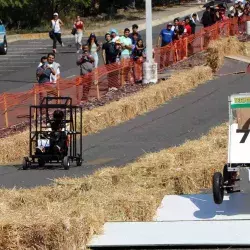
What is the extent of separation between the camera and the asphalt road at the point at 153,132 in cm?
1738

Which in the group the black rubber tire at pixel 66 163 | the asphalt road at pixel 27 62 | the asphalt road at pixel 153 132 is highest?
the black rubber tire at pixel 66 163

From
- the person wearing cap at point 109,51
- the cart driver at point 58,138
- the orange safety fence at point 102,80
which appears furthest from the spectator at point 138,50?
the cart driver at point 58,138

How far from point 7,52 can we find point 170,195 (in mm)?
31549

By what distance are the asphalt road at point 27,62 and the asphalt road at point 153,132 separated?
21.9 ft

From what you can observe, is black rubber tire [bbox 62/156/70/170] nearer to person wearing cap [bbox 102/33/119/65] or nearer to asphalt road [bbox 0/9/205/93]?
person wearing cap [bbox 102/33/119/65]

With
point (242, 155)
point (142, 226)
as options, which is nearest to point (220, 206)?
point (242, 155)

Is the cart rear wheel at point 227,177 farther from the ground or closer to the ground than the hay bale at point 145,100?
farther from the ground

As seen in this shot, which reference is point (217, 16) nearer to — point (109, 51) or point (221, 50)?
point (221, 50)

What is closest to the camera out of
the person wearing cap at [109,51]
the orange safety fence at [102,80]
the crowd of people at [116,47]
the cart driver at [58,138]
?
the cart driver at [58,138]

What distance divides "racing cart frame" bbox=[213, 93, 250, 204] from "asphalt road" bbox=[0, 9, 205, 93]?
66.2 feet

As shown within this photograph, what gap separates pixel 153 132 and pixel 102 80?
4190 mm

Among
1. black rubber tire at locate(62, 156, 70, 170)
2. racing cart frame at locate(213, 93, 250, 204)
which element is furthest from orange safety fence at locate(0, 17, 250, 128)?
racing cart frame at locate(213, 93, 250, 204)

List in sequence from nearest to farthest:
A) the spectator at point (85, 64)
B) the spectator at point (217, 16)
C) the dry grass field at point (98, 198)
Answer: the dry grass field at point (98, 198) < the spectator at point (85, 64) < the spectator at point (217, 16)

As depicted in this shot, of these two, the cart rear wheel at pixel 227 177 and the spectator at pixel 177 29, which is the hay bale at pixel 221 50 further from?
the cart rear wheel at pixel 227 177
